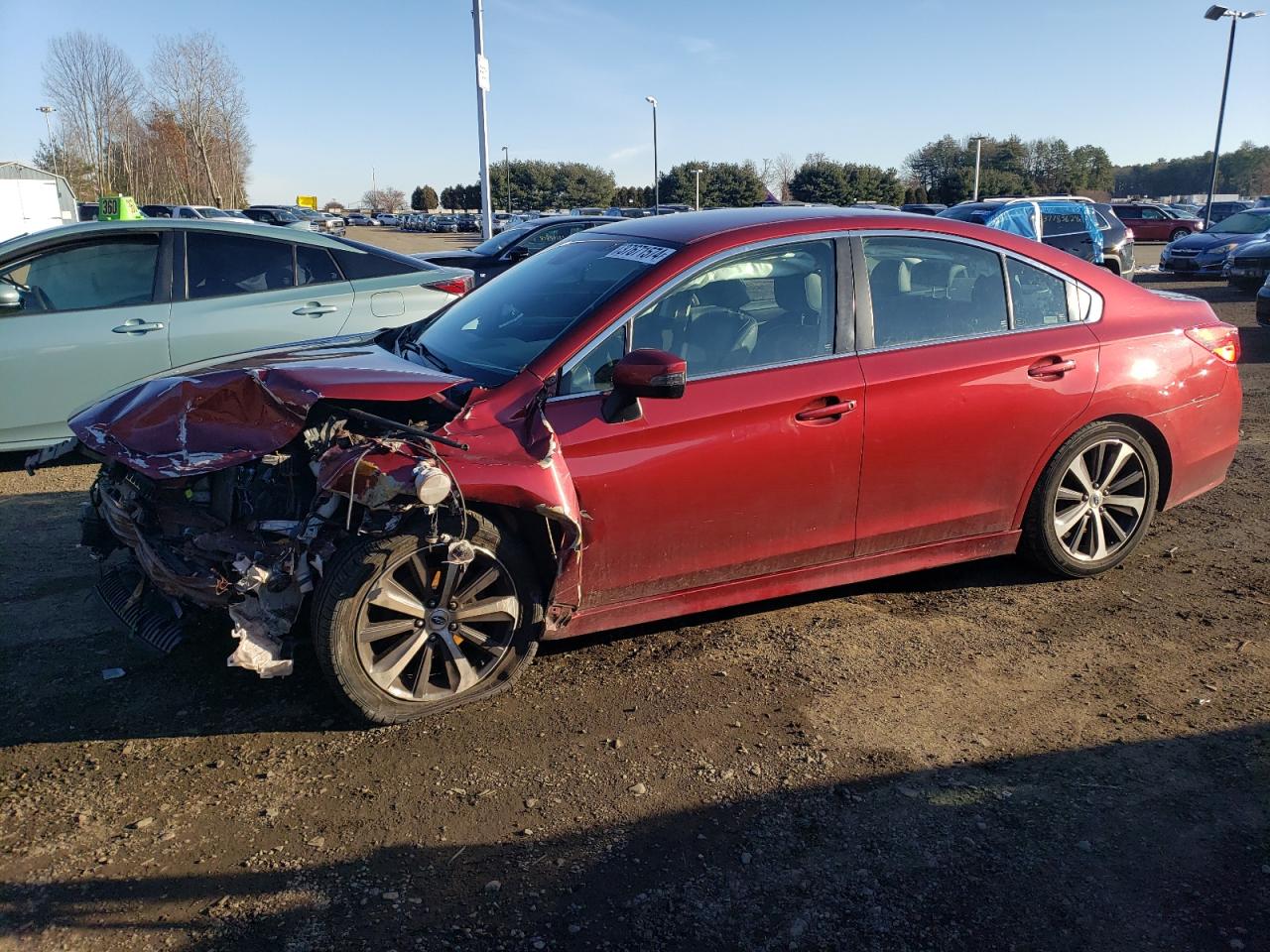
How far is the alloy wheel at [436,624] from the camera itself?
332 cm

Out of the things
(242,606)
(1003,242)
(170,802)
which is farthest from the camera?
(1003,242)

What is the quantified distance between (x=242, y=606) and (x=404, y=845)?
100 cm

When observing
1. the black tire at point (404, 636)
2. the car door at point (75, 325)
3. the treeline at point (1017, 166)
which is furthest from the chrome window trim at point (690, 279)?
the treeline at point (1017, 166)

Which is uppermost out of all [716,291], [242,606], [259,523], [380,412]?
[716,291]

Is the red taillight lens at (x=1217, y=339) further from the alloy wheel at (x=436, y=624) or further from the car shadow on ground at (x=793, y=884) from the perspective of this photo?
the alloy wheel at (x=436, y=624)

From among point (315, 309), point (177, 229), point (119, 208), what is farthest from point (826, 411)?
point (119, 208)

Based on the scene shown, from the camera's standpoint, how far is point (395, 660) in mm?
3377

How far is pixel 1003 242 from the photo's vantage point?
450 centimetres

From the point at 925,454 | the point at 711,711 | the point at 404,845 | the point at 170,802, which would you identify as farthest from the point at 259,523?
the point at 925,454

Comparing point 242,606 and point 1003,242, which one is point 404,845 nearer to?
point 242,606

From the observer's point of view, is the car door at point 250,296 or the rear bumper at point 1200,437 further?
the car door at point 250,296

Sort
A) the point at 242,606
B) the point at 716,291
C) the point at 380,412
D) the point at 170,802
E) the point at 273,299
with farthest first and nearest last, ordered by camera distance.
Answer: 1. the point at 273,299
2. the point at 716,291
3. the point at 380,412
4. the point at 242,606
5. the point at 170,802

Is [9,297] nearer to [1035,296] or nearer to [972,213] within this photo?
[1035,296]

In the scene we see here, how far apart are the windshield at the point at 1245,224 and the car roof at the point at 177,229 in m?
22.4
